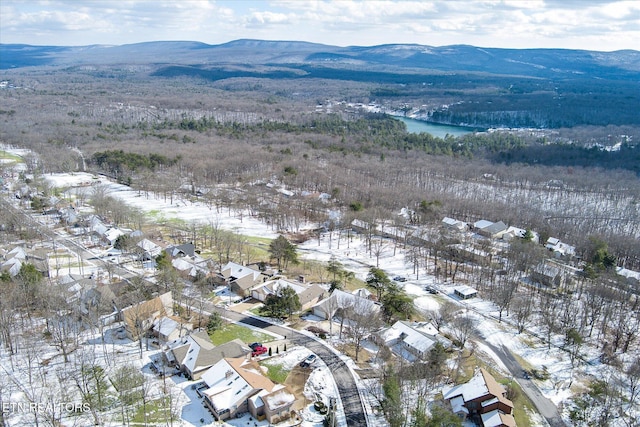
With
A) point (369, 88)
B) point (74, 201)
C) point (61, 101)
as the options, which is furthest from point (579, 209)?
point (369, 88)

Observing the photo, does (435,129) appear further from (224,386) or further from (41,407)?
(41,407)

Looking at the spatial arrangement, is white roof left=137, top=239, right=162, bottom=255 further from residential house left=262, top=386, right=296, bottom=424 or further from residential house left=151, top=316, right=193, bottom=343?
residential house left=262, top=386, right=296, bottom=424

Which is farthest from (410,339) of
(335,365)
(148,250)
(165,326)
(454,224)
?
(454,224)

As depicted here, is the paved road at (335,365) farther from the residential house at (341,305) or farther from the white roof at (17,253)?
the white roof at (17,253)

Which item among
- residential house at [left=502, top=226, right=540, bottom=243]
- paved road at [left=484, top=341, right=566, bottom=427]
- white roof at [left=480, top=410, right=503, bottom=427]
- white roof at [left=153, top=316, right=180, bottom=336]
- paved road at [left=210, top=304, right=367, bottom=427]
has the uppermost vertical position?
white roof at [left=153, top=316, right=180, bottom=336]

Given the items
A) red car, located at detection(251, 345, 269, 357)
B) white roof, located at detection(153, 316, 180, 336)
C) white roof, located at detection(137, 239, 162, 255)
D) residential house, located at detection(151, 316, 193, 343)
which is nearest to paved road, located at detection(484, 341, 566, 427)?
red car, located at detection(251, 345, 269, 357)

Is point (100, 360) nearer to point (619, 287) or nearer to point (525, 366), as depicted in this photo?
point (525, 366)
